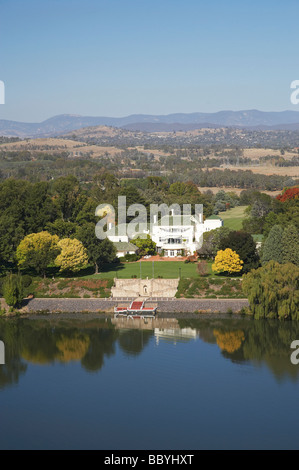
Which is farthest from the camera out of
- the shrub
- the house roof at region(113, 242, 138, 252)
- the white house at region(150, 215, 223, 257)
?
the white house at region(150, 215, 223, 257)

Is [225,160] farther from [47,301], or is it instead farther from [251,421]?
[251,421]

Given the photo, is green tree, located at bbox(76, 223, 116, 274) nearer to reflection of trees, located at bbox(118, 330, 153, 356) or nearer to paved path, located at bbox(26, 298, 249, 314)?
paved path, located at bbox(26, 298, 249, 314)

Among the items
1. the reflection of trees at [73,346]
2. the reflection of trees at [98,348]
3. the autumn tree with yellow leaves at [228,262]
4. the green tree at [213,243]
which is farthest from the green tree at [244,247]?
the reflection of trees at [73,346]

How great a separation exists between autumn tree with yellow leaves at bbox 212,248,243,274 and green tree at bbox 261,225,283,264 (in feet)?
5.00

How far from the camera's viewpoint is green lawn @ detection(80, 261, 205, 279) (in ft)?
130

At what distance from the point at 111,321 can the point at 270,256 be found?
10.4 meters

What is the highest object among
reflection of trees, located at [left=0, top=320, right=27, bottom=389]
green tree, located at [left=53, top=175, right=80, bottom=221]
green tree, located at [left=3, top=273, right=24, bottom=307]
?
green tree, located at [left=53, top=175, right=80, bottom=221]

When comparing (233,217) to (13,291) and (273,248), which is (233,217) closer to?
(273,248)

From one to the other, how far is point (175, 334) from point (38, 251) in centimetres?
1279

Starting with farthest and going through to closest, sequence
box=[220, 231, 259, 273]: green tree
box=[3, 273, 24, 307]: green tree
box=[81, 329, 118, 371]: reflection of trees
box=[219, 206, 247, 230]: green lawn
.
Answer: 1. box=[219, 206, 247, 230]: green lawn
2. box=[220, 231, 259, 273]: green tree
3. box=[3, 273, 24, 307]: green tree
4. box=[81, 329, 118, 371]: reflection of trees

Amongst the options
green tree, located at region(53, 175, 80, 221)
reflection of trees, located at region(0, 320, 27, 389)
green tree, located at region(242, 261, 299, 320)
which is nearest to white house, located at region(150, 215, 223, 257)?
green tree, located at region(53, 175, 80, 221)

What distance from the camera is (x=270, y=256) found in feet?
126

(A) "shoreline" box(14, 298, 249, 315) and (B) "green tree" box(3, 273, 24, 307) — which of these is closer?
(A) "shoreline" box(14, 298, 249, 315)

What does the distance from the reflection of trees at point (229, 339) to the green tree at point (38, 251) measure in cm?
1263
